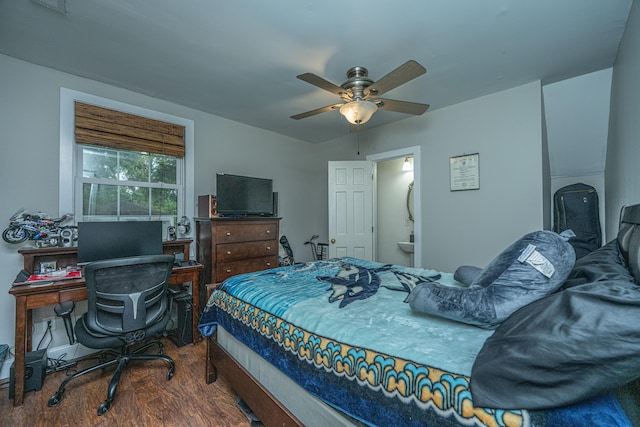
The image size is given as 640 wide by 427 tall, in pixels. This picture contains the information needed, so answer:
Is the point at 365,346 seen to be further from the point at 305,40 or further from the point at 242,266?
the point at 242,266

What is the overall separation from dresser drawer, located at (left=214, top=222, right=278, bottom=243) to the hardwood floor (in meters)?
1.28

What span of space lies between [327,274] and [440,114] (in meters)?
2.46

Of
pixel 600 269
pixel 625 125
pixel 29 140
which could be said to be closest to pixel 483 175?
pixel 625 125

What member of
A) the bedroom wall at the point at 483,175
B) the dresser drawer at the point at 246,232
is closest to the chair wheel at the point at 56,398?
the dresser drawer at the point at 246,232

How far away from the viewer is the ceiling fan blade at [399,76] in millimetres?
1626

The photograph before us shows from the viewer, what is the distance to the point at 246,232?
125 inches

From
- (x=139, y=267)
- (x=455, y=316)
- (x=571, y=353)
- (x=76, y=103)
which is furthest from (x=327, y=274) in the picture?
(x=76, y=103)

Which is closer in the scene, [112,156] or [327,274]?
[327,274]

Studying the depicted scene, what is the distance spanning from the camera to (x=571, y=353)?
632 mm

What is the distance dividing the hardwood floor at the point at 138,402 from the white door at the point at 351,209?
230 centimetres

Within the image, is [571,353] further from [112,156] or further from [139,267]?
[112,156]

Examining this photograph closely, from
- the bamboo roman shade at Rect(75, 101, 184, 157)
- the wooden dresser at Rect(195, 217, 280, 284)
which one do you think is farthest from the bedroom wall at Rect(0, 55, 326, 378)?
the wooden dresser at Rect(195, 217, 280, 284)

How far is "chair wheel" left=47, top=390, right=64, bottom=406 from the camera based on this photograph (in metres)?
1.75

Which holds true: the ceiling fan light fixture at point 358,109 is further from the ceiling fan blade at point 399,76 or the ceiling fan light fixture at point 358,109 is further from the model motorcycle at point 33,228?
A: the model motorcycle at point 33,228
